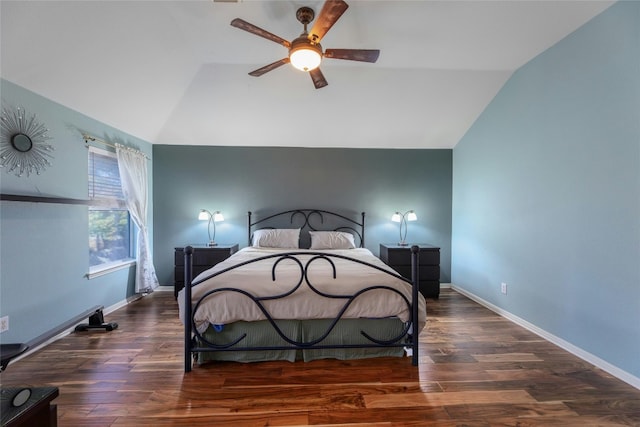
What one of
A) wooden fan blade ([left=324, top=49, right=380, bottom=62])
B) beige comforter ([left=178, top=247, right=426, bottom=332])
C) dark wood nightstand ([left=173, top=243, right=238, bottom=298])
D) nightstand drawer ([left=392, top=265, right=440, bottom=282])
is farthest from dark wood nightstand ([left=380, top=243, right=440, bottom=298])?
wooden fan blade ([left=324, top=49, right=380, bottom=62])

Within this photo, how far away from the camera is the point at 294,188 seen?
14.1 feet

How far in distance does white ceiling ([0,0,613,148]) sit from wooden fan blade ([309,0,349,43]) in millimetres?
519

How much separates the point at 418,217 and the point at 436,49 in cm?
241

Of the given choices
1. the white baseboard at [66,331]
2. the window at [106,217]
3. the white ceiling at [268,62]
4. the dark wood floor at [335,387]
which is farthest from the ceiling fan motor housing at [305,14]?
the white baseboard at [66,331]

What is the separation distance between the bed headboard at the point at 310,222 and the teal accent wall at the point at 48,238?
2.08 meters

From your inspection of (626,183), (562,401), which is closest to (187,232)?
(562,401)

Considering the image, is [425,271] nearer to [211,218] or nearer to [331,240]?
[331,240]

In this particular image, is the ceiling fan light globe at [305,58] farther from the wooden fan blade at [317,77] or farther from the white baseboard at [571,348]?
the white baseboard at [571,348]

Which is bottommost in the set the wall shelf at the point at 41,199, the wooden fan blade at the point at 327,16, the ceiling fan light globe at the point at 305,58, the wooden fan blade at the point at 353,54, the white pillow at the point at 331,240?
the white pillow at the point at 331,240

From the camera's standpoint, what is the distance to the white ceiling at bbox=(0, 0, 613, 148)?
2.19m

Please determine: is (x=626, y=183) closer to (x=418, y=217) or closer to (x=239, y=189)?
(x=418, y=217)

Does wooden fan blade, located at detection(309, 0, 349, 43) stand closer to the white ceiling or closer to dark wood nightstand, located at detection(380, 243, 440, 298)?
the white ceiling

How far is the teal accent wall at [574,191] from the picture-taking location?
1955 mm

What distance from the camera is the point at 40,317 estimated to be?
7.78 ft
